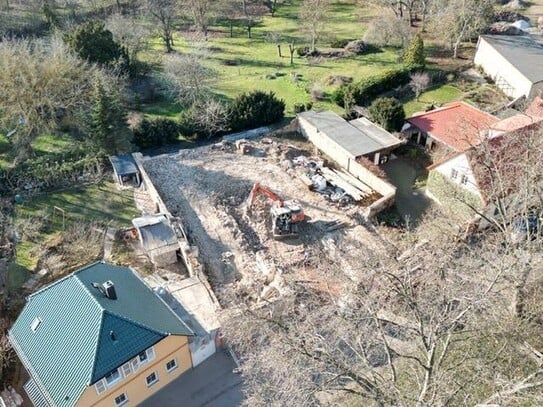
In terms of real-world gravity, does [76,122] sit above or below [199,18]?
below

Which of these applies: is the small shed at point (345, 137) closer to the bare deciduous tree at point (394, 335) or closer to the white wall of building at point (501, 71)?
the bare deciduous tree at point (394, 335)

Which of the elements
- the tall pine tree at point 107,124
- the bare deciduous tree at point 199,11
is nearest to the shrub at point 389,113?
the tall pine tree at point 107,124

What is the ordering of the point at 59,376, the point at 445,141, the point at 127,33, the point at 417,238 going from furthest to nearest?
the point at 127,33 → the point at 445,141 → the point at 417,238 → the point at 59,376

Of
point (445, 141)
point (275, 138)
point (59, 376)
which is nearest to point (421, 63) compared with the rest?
point (445, 141)

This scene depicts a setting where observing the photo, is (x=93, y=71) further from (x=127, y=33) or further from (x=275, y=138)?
(x=275, y=138)

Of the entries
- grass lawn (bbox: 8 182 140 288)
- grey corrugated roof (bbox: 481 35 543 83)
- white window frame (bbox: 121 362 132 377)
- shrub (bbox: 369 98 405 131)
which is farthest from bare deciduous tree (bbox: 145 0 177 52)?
white window frame (bbox: 121 362 132 377)

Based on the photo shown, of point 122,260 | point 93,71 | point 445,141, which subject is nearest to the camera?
point 122,260

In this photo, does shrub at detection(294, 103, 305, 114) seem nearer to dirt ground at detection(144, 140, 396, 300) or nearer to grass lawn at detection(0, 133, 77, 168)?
dirt ground at detection(144, 140, 396, 300)
